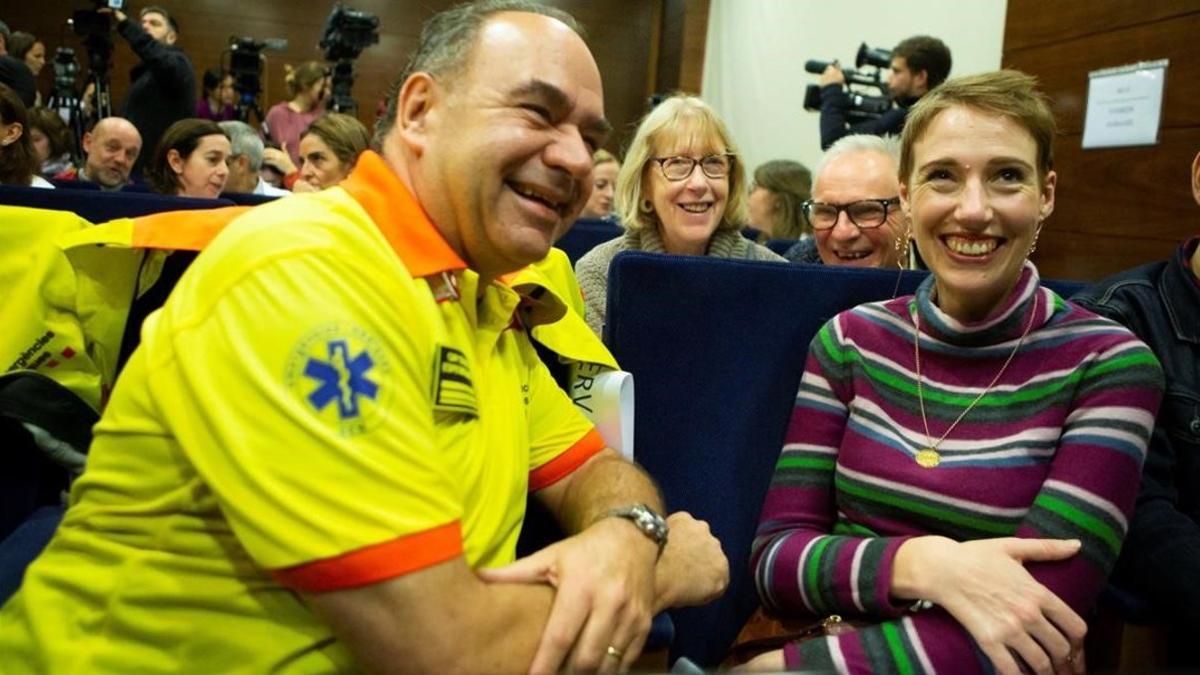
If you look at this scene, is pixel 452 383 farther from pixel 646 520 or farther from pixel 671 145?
pixel 671 145

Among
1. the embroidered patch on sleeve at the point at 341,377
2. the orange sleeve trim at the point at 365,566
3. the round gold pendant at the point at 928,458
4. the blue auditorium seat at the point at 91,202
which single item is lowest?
the round gold pendant at the point at 928,458

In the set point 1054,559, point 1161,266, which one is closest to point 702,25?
point 1161,266

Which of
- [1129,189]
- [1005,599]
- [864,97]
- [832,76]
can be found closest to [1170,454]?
[1005,599]

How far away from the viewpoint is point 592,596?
3.06 ft

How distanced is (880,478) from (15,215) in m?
1.25

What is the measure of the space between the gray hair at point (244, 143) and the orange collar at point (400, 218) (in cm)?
356

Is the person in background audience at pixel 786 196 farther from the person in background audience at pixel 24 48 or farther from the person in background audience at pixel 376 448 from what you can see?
the person in background audience at pixel 24 48

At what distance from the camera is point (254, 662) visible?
0.88 metres

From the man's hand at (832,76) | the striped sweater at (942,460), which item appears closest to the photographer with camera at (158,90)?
the man's hand at (832,76)

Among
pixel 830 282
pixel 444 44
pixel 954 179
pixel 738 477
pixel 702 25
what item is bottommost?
pixel 738 477

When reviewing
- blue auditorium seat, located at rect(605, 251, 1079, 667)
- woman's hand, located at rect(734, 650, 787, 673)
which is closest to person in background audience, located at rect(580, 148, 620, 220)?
blue auditorium seat, located at rect(605, 251, 1079, 667)

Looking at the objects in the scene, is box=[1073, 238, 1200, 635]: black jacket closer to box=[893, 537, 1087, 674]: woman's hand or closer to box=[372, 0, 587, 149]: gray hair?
box=[893, 537, 1087, 674]: woman's hand

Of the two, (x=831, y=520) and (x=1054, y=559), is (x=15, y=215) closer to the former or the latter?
(x=831, y=520)

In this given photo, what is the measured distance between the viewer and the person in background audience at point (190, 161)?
3762 mm
